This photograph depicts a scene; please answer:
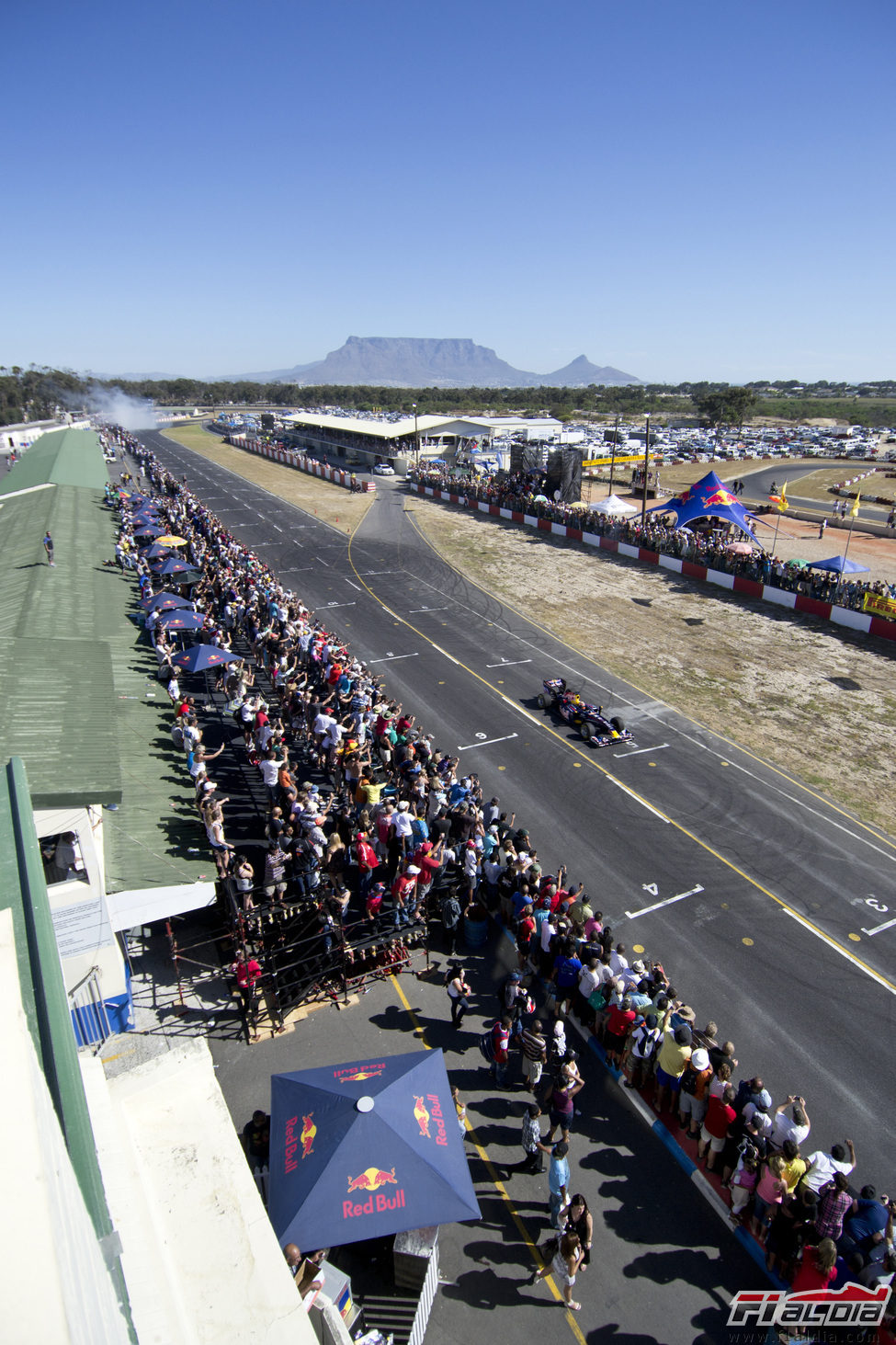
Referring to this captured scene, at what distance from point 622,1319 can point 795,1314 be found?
1.66 metres

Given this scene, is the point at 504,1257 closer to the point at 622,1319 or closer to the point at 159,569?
the point at 622,1319

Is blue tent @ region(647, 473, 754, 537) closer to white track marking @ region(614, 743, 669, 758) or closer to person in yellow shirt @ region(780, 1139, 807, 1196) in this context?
white track marking @ region(614, 743, 669, 758)

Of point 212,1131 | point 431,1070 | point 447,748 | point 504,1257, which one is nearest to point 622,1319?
point 504,1257

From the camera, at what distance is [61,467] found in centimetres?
5072

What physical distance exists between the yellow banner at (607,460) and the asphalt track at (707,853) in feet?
151

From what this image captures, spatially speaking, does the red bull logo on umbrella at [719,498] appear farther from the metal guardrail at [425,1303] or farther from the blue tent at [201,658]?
the metal guardrail at [425,1303]

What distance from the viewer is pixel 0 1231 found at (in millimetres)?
2396

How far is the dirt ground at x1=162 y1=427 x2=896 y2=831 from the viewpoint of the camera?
19.1 meters

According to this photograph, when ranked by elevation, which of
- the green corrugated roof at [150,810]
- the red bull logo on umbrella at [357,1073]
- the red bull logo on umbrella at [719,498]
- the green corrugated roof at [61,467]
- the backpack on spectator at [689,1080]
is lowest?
the backpack on spectator at [689,1080]

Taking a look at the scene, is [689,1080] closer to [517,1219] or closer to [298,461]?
[517,1219]

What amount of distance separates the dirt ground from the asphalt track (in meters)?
0.90

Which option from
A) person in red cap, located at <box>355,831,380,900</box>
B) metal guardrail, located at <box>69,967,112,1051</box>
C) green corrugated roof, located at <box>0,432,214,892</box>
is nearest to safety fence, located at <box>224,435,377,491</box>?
green corrugated roof, located at <box>0,432,214,892</box>

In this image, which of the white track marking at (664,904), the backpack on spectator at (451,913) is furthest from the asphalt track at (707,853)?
the backpack on spectator at (451,913)

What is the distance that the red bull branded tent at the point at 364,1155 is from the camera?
650 cm
